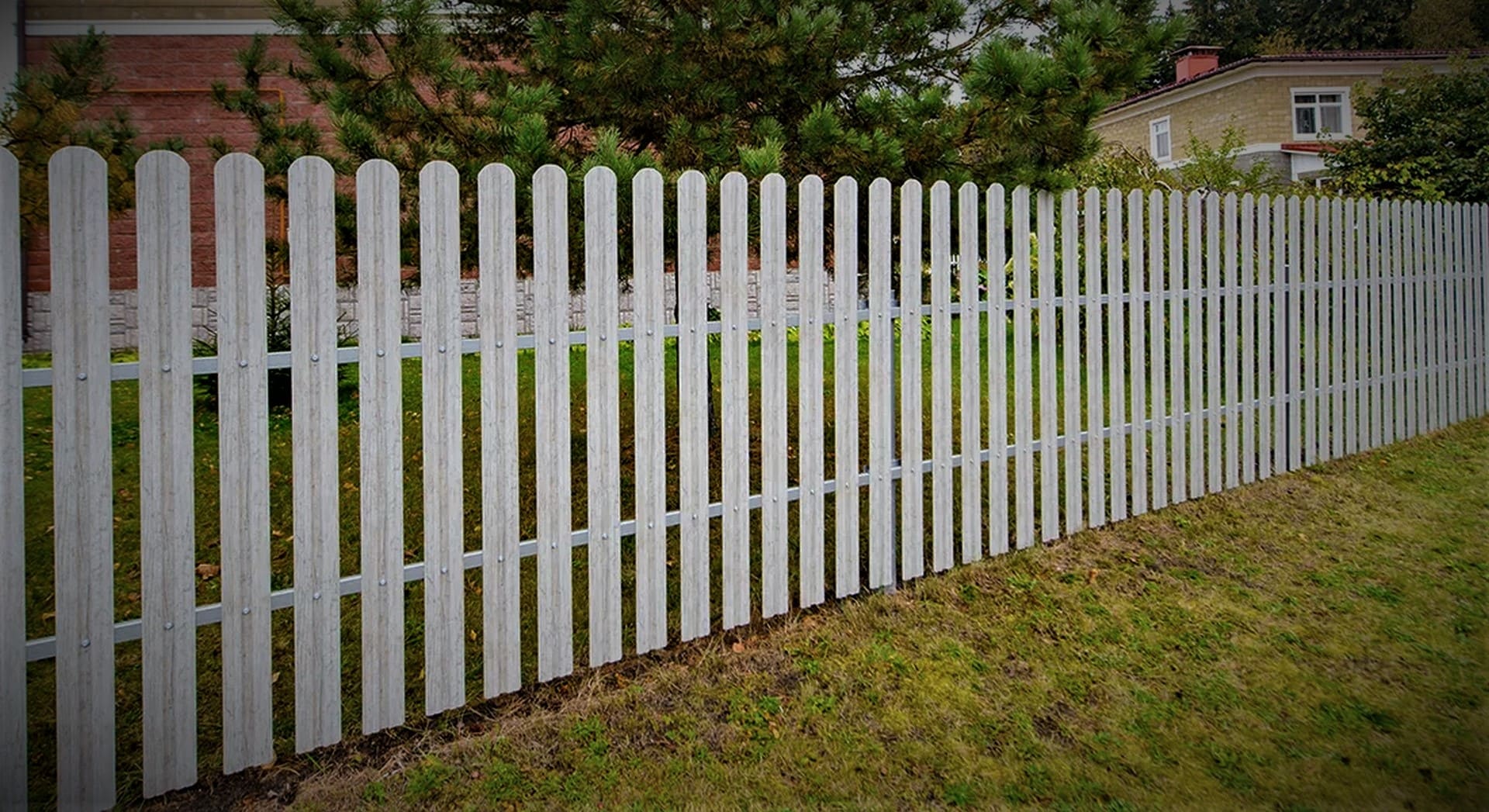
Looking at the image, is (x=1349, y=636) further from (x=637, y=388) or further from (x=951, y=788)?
(x=637, y=388)

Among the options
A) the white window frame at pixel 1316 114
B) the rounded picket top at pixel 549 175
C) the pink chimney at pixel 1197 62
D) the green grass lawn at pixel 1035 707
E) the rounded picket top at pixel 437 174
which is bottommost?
the green grass lawn at pixel 1035 707

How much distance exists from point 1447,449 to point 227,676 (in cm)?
770

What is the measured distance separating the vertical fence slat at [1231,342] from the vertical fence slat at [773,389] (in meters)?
3.34

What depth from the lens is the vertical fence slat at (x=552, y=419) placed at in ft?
9.86

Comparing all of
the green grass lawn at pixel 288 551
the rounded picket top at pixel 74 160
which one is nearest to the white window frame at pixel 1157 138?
the green grass lawn at pixel 288 551

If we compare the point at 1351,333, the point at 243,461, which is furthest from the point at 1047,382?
the point at 243,461

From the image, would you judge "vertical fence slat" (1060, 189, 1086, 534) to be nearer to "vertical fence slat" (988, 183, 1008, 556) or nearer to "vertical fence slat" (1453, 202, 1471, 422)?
"vertical fence slat" (988, 183, 1008, 556)

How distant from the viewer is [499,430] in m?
2.98

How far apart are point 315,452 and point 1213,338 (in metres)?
4.94

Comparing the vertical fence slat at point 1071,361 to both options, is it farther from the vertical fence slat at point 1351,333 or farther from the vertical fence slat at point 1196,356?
the vertical fence slat at point 1351,333

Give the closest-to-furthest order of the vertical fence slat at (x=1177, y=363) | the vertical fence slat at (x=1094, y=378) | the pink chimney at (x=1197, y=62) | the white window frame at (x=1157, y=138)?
the vertical fence slat at (x=1094, y=378) → the vertical fence slat at (x=1177, y=363) → the pink chimney at (x=1197, y=62) → the white window frame at (x=1157, y=138)

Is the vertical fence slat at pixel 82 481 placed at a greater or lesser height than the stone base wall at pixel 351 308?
lesser

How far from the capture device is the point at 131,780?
8.79 ft

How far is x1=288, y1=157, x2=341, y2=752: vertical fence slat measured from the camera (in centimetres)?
262
